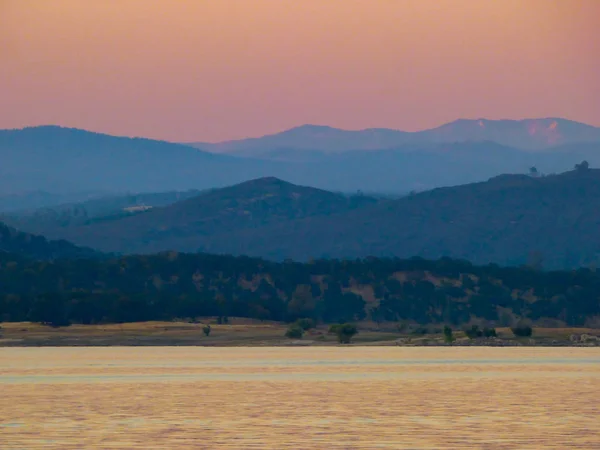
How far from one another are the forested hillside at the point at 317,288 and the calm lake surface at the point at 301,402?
5237 cm

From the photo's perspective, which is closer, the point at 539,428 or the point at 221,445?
the point at 221,445

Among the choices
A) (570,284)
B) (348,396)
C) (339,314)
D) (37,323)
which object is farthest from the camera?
(570,284)

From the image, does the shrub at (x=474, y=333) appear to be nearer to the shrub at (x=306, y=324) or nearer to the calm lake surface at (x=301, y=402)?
the shrub at (x=306, y=324)

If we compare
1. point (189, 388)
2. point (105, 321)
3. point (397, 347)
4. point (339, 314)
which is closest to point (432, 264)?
point (339, 314)

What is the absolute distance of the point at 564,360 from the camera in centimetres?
7444

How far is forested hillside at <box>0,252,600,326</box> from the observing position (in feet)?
431

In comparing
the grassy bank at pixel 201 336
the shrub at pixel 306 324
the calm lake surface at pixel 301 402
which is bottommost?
the calm lake surface at pixel 301 402

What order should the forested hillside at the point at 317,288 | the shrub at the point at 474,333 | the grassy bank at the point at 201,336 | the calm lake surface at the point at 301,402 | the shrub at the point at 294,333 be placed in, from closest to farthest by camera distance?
the calm lake surface at the point at 301,402 < the grassy bank at the point at 201,336 < the shrub at the point at 474,333 < the shrub at the point at 294,333 < the forested hillside at the point at 317,288

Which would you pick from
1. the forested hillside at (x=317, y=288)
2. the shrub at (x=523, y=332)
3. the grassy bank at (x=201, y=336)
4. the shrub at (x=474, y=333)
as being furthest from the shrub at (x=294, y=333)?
the forested hillside at (x=317, y=288)

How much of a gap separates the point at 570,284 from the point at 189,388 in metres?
106

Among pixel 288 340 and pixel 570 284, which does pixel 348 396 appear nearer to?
pixel 288 340

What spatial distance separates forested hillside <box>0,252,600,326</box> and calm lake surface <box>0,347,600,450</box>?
52.4 meters

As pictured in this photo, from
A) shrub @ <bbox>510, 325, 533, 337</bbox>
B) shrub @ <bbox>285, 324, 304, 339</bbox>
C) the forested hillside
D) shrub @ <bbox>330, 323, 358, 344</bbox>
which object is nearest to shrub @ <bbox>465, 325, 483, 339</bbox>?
shrub @ <bbox>510, 325, 533, 337</bbox>

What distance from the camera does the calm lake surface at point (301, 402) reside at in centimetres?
3366
